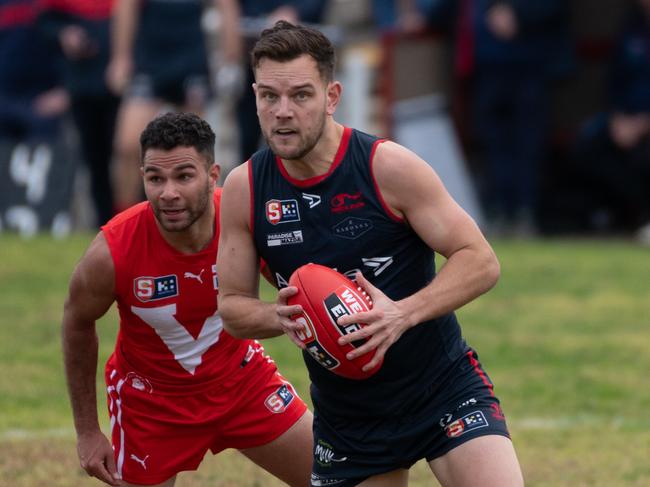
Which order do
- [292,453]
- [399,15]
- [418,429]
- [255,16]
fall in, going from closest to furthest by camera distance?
[418,429]
[292,453]
[255,16]
[399,15]

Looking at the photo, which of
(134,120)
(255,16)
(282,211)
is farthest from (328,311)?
(255,16)

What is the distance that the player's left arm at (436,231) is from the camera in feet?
17.0

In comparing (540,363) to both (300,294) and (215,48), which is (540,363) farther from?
(215,48)

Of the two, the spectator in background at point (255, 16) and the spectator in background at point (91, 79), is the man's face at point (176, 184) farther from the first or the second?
the spectator in background at point (91, 79)

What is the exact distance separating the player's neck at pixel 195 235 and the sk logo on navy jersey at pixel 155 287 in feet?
0.44

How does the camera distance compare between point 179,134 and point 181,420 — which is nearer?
point 179,134

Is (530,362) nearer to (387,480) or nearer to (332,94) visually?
(387,480)

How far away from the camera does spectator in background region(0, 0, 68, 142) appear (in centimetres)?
1587

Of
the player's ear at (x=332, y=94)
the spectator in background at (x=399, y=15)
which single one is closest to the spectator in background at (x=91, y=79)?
the spectator in background at (x=399, y=15)

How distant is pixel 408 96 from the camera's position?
1566 centimetres

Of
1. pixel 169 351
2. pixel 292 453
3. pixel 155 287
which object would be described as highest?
pixel 155 287

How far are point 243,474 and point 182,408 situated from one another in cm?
166

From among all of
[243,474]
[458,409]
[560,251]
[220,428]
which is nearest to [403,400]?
[458,409]

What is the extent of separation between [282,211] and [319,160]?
23cm
